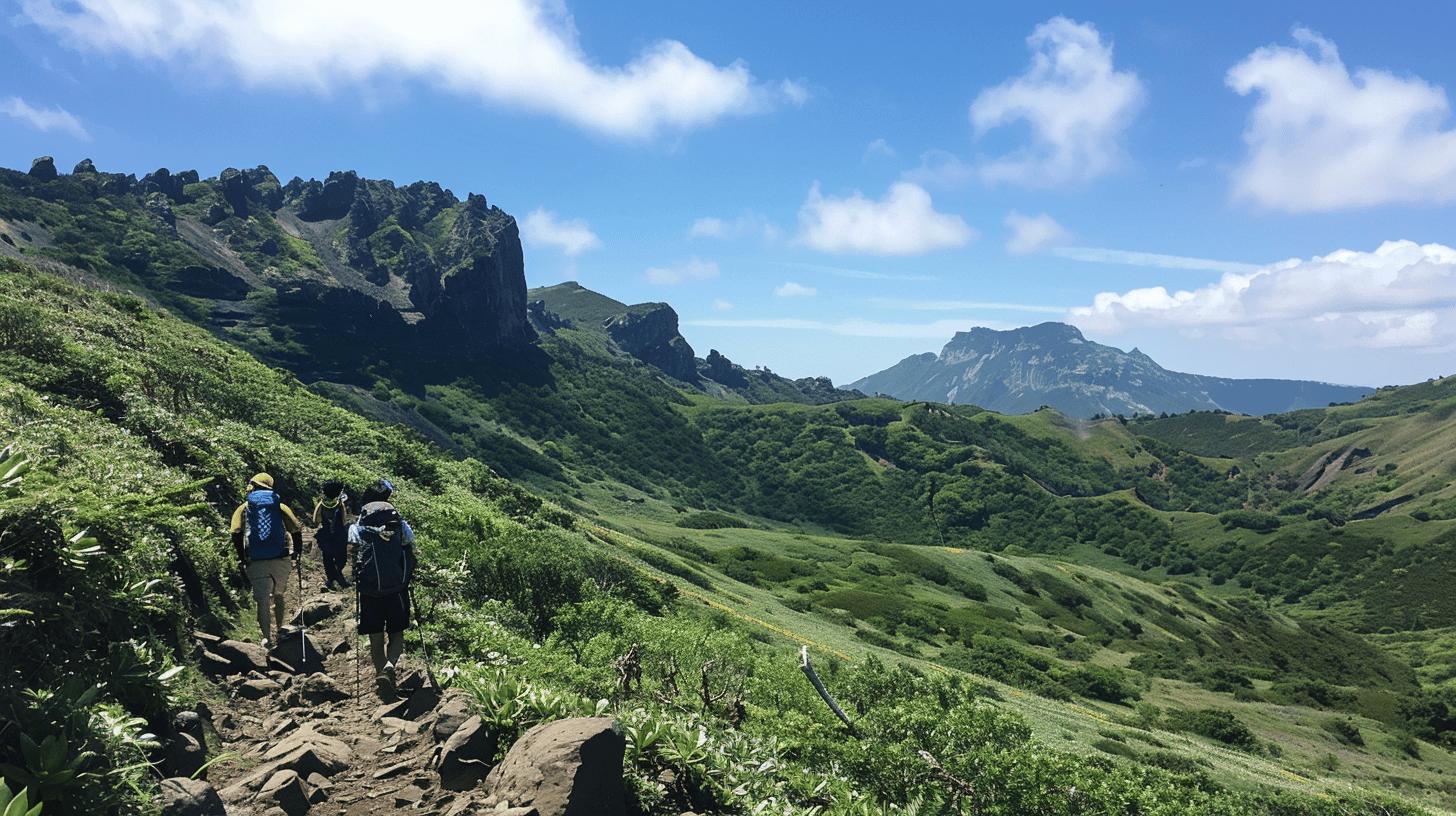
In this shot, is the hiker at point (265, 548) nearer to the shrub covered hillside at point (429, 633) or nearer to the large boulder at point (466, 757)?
the shrub covered hillside at point (429, 633)

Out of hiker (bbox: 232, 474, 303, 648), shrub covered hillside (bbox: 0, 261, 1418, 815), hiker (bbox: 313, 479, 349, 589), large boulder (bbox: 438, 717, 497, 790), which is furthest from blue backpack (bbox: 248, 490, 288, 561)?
large boulder (bbox: 438, 717, 497, 790)

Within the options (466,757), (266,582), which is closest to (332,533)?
(266,582)

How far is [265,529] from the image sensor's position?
12.5 meters

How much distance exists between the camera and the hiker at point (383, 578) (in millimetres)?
10984

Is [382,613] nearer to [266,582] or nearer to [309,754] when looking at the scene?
[266,582]

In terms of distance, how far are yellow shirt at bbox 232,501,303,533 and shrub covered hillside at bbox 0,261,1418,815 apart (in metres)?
0.81

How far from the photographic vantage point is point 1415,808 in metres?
37.2

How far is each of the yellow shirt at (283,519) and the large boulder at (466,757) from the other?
6.29m

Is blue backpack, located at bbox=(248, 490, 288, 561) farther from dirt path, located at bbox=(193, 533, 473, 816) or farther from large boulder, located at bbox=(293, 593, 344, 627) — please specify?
large boulder, located at bbox=(293, 593, 344, 627)

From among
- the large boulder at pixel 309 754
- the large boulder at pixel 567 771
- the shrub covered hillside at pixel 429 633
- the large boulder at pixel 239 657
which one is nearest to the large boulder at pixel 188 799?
the shrub covered hillside at pixel 429 633

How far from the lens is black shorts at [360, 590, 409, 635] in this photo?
1122 centimetres

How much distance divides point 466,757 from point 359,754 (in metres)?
1.79

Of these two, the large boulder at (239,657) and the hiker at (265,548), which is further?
the hiker at (265,548)

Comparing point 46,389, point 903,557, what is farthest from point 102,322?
point 903,557
